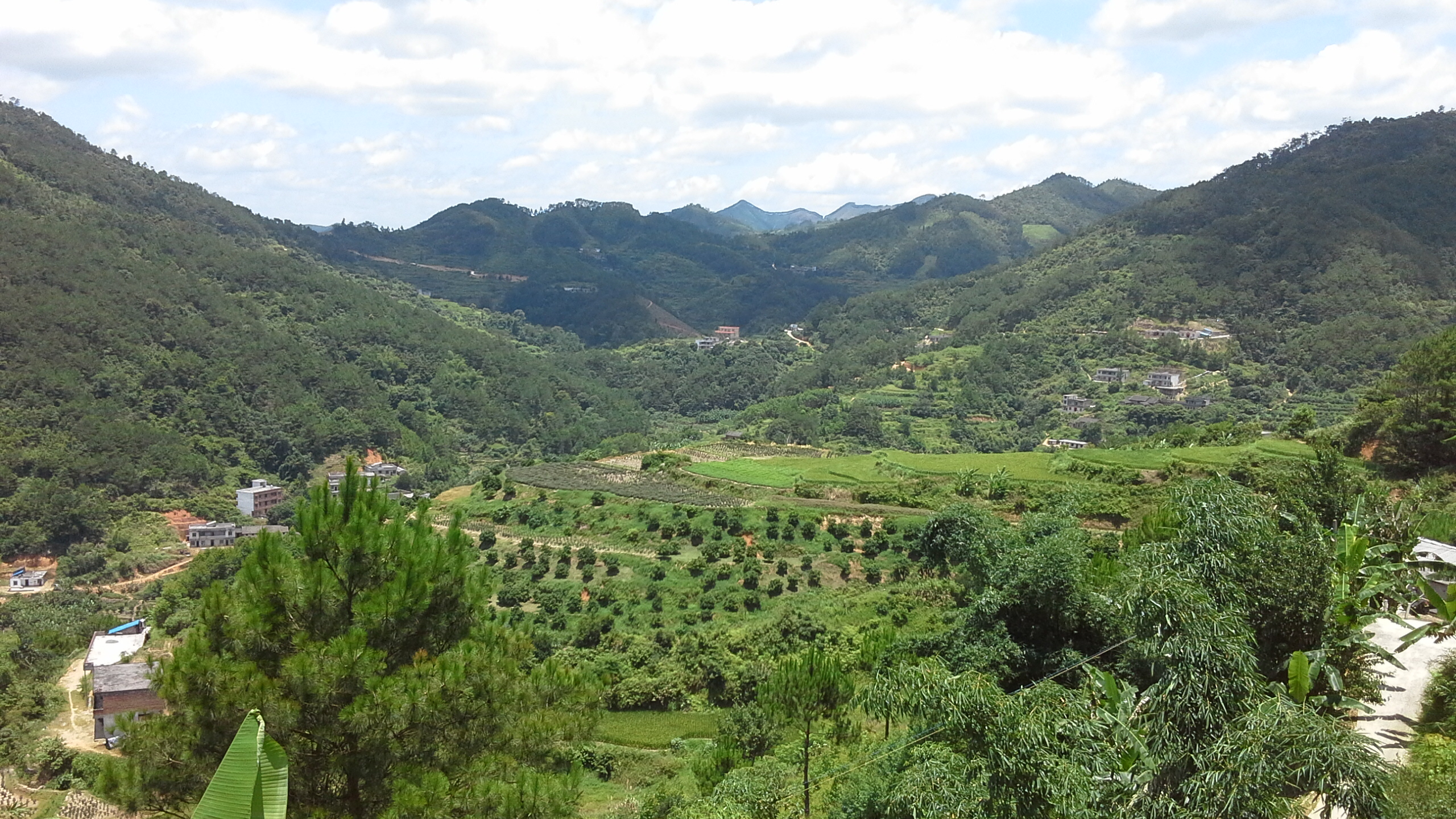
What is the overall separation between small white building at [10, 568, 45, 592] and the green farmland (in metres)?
31.4

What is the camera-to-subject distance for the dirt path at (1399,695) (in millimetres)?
9898

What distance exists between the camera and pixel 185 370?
214 feet

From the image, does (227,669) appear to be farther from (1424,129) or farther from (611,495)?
(1424,129)

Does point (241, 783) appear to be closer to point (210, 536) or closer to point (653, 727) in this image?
point (653, 727)

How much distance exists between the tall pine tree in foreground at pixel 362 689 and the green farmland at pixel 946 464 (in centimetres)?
2659

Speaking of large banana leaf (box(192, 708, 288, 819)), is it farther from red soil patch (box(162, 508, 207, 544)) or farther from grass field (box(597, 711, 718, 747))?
red soil patch (box(162, 508, 207, 544))

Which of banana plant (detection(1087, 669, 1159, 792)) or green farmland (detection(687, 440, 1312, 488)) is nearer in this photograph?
banana plant (detection(1087, 669, 1159, 792))

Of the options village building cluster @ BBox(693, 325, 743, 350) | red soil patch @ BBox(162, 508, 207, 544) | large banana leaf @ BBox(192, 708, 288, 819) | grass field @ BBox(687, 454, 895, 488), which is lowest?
red soil patch @ BBox(162, 508, 207, 544)

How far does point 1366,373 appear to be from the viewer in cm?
5941

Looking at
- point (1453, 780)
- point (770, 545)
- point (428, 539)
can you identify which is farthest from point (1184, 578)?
point (770, 545)

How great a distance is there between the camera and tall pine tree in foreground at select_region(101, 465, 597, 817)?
7.58 metres

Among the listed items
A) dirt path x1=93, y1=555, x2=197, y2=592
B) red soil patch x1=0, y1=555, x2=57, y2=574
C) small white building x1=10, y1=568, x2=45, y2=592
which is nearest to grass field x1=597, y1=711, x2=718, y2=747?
dirt path x1=93, y1=555, x2=197, y2=592

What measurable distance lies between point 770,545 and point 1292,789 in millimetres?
23593

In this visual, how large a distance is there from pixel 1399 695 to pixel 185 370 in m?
72.0
